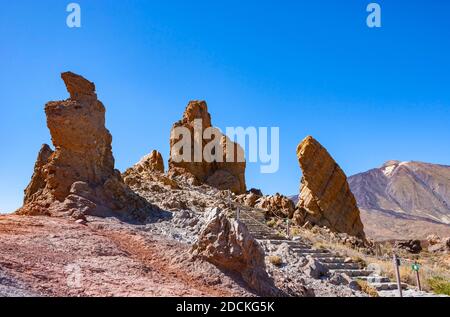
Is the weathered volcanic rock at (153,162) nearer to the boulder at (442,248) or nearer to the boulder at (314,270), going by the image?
the boulder at (314,270)

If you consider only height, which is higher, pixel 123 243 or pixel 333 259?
pixel 123 243

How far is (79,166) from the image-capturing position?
12.2m

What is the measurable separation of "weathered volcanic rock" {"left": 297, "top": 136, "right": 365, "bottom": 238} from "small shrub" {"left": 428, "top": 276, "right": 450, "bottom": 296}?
15.6m

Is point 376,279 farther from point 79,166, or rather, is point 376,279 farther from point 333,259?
point 79,166

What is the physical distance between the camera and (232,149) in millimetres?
33469

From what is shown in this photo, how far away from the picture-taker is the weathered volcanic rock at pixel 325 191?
29.9m

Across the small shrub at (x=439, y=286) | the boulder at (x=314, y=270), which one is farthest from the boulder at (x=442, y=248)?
the boulder at (x=314, y=270)

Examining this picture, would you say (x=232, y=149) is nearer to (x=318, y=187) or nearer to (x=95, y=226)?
(x=318, y=187)

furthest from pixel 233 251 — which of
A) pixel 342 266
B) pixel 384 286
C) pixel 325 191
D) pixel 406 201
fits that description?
pixel 406 201

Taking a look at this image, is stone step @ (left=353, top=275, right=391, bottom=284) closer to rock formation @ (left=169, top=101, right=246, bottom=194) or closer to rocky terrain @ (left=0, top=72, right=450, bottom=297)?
rocky terrain @ (left=0, top=72, right=450, bottom=297)

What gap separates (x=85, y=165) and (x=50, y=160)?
110 centimetres

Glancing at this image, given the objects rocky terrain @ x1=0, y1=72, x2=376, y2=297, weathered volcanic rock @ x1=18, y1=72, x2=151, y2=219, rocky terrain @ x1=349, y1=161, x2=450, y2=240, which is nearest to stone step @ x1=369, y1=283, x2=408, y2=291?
rocky terrain @ x1=0, y1=72, x2=376, y2=297

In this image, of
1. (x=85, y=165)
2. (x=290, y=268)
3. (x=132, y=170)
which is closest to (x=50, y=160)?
(x=85, y=165)

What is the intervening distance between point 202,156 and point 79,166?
64.9ft
